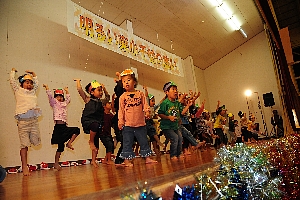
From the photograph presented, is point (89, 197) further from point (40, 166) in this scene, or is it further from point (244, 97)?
point (244, 97)

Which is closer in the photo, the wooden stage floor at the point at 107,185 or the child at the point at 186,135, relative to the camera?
the wooden stage floor at the point at 107,185

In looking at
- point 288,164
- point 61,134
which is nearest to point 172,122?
point 61,134

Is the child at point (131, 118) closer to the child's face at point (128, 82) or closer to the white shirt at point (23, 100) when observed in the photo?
the child's face at point (128, 82)

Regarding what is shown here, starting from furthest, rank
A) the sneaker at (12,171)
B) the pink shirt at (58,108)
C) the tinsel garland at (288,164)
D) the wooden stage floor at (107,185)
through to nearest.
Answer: the sneaker at (12,171) < the pink shirt at (58,108) < the tinsel garland at (288,164) < the wooden stage floor at (107,185)

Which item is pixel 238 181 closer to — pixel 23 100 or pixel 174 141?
pixel 174 141

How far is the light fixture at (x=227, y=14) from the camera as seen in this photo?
7691 mm

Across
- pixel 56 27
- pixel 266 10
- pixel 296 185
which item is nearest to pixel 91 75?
pixel 56 27

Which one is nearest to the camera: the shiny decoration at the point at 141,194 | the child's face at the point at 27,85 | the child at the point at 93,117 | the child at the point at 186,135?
the shiny decoration at the point at 141,194

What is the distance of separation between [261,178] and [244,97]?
35.4ft

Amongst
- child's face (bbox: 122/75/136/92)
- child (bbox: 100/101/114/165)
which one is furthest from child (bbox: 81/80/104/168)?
child's face (bbox: 122/75/136/92)

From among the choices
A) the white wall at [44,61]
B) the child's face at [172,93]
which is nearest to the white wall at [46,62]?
the white wall at [44,61]

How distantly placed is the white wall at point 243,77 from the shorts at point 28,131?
31.3ft

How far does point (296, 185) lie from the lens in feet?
3.73

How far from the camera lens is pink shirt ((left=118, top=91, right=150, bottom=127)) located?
9.14 feet
